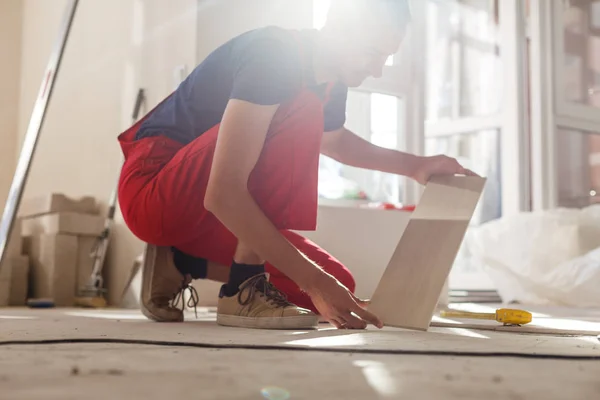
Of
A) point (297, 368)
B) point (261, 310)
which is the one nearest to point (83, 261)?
point (261, 310)

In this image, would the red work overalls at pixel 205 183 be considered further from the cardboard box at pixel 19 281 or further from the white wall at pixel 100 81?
the cardboard box at pixel 19 281

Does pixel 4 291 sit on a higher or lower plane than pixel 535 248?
lower

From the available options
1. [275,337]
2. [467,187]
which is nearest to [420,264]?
[467,187]

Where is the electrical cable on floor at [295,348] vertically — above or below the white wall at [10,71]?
below

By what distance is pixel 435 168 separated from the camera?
1350 mm

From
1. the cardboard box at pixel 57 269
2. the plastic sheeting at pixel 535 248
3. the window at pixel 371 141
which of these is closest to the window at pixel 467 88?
the plastic sheeting at pixel 535 248

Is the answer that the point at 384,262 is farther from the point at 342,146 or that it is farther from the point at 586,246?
the point at 342,146

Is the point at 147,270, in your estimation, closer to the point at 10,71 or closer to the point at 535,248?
the point at 535,248

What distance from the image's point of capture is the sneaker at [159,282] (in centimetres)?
145

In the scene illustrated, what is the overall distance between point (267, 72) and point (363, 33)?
0.59 feet

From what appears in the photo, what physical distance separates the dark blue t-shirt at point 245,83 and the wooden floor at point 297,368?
0.40 meters

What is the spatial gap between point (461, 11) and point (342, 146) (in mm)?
2716

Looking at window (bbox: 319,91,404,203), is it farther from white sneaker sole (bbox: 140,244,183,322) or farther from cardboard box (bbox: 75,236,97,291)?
white sneaker sole (bbox: 140,244,183,322)

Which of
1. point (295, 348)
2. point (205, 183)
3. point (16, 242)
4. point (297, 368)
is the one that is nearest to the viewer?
point (297, 368)
